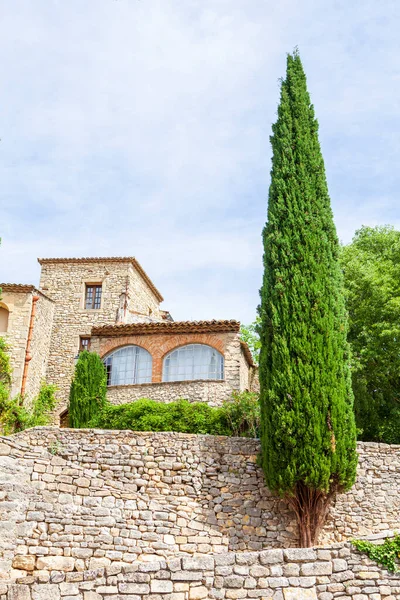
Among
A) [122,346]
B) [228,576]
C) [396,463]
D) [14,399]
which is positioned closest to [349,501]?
[396,463]

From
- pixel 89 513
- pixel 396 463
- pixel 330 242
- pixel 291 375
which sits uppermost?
pixel 330 242

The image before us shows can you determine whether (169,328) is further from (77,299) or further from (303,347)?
(303,347)

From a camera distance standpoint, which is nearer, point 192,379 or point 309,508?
point 309,508

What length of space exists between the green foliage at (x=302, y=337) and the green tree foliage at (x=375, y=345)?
19.8 ft

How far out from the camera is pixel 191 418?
58.3 feet

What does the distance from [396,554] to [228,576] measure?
235 centimetres

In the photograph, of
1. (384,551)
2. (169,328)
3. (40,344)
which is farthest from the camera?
(40,344)

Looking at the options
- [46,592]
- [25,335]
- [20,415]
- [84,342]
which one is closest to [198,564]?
[46,592]

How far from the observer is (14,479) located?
40.5 ft

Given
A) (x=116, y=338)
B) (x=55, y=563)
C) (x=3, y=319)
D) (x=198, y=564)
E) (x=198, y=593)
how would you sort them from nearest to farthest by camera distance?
(x=198, y=593)
(x=198, y=564)
(x=55, y=563)
(x=116, y=338)
(x=3, y=319)

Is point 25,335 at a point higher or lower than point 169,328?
higher

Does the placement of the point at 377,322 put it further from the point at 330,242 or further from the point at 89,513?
the point at 89,513

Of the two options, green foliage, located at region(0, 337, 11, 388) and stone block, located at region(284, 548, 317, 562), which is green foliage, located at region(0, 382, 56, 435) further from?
stone block, located at region(284, 548, 317, 562)

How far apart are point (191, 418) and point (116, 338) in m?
5.51
